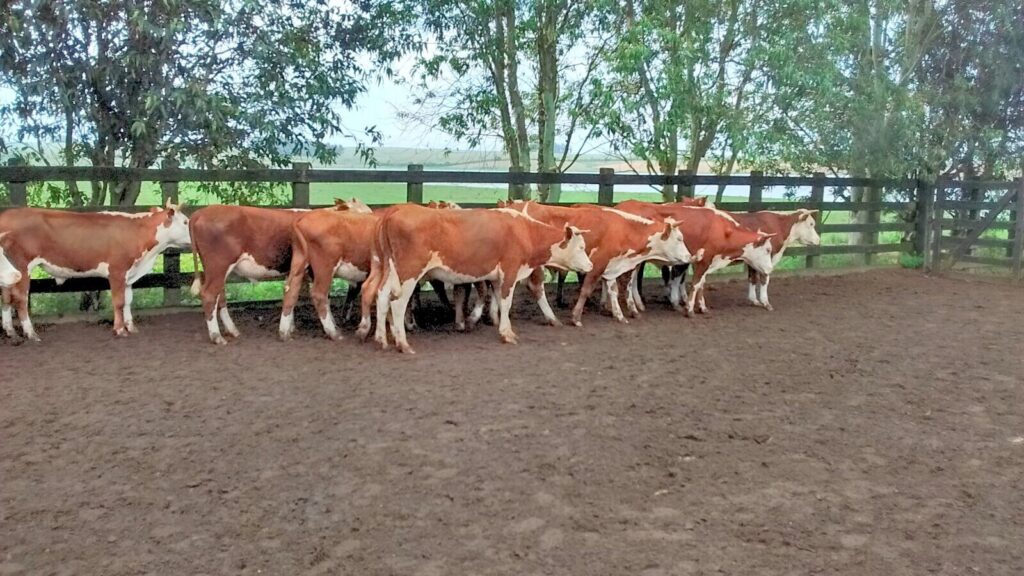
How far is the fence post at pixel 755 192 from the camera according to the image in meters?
12.6

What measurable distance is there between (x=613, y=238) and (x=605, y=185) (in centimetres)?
220

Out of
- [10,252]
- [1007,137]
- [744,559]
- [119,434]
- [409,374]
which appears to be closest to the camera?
[744,559]

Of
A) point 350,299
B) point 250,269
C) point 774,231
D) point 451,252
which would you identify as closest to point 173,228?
point 250,269

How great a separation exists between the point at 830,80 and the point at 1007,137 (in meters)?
5.35

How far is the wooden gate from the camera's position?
13.6 meters

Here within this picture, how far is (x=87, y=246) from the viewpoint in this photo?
7430 mm

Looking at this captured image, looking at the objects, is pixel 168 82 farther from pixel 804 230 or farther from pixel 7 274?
pixel 804 230

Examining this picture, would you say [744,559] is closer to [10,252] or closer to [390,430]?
[390,430]

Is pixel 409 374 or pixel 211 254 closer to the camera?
pixel 409 374

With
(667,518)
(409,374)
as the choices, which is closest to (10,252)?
(409,374)

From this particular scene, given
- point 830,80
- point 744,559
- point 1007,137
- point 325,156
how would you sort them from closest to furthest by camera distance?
point 744,559 < point 325,156 < point 830,80 < point 1007,137

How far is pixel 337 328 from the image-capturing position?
8.20 metres

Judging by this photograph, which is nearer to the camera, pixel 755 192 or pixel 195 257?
pixel 195 257

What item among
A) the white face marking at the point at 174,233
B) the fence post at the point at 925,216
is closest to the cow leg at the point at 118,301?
the white face marking at the point at 174,233
